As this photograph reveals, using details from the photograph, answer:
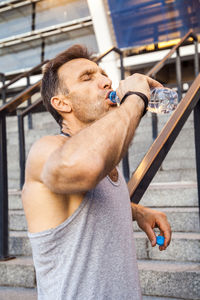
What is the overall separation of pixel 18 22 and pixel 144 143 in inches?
348

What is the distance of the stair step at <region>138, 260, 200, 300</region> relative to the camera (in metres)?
2.44

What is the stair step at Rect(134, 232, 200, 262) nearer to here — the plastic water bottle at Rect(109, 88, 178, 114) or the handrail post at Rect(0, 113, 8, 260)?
the handrail post at Rect(0, 113, 8, 260)

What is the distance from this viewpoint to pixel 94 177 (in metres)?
1.07

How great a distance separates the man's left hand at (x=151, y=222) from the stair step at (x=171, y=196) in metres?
1.77

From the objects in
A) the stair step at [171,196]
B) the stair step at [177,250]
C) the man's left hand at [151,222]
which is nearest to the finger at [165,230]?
the man's left hand at [151,222]

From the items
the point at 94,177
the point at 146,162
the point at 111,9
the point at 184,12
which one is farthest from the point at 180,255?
the point at 111,9

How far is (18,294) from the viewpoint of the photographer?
2.79m

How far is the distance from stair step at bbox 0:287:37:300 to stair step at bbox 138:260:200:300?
2.46 ft

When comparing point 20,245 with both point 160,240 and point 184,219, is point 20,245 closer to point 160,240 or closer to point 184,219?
point 184,219

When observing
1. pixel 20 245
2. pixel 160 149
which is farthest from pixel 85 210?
pixel 20 245

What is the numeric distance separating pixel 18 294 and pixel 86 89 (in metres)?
1.85

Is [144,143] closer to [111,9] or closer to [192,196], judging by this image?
[192,196]

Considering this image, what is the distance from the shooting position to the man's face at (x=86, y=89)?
142 cm

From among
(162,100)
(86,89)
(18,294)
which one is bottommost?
(18,294)
